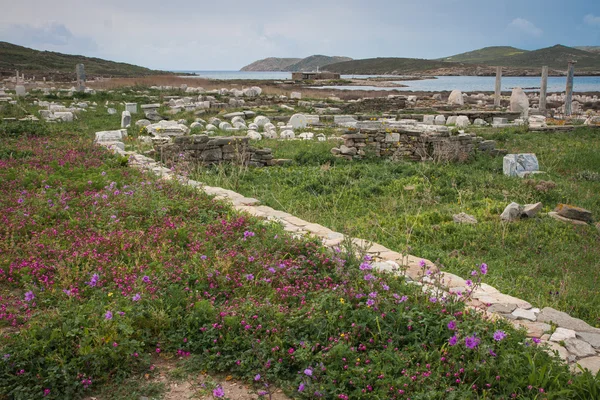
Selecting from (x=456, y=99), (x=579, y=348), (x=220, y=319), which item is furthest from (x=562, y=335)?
(x=456, y=99)

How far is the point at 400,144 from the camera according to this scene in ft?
40.1

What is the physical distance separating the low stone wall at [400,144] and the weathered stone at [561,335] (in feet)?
27.0

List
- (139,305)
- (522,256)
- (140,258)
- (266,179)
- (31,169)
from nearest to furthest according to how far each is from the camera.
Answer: (139,305) → (140,258) → (522,256) → (31,169) → (266,179)

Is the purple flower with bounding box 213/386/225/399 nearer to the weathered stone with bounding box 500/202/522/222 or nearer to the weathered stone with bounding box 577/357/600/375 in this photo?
the weathered stone with bounding box 577/357/600/375

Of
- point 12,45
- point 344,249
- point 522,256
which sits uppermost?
point 12,45

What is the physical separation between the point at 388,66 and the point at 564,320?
12324 cm

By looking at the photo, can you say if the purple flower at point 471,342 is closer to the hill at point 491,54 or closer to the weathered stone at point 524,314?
the weathered stone at point 524,314

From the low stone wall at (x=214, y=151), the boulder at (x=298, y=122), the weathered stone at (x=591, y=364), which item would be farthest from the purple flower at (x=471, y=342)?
the boulder at (x=298, y=122)

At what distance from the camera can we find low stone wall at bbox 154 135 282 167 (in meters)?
10.9

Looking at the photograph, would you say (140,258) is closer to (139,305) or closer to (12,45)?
(139,305)

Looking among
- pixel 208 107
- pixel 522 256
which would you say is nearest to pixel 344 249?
pixel 522 256

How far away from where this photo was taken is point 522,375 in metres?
3.22

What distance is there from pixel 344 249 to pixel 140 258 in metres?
2.10

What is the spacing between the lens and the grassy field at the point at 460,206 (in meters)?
5.79
